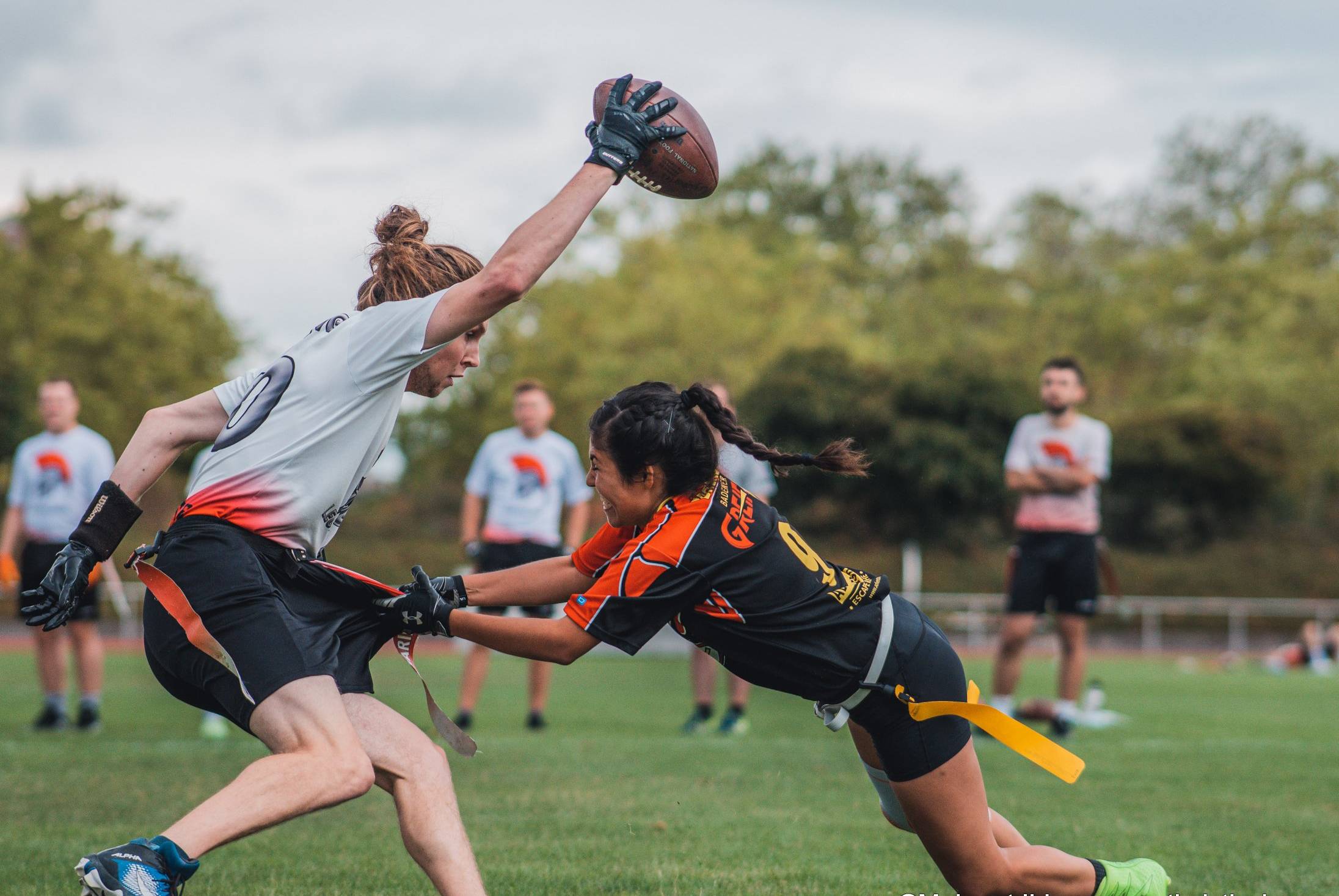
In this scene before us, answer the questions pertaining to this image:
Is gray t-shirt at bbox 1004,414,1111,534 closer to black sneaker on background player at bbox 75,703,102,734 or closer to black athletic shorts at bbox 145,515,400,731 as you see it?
black sneaker on background player at bbox 75,703,102,734

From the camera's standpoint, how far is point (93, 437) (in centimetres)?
978

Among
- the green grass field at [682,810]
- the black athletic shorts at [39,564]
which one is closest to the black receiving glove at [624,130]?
the green grass field at [682,810]

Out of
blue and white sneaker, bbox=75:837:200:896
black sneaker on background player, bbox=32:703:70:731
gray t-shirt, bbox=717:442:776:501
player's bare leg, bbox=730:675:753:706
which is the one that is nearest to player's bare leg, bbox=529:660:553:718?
player's bare leg, bbox=730:675:753:706

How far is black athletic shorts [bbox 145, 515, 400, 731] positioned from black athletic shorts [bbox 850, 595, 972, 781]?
1329mm

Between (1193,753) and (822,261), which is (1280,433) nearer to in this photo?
(822,261)

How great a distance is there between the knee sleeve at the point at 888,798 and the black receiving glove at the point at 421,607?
1280 mm

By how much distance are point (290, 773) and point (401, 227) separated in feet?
5.01

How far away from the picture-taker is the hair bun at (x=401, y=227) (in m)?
3.79

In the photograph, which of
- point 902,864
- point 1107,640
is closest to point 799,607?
point 902,864

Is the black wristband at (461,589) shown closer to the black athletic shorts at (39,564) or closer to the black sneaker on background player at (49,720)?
the black athletic shorts at (39,564)

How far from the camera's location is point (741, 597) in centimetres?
349

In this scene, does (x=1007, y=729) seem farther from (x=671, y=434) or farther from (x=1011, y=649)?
(x=1011, y=649)

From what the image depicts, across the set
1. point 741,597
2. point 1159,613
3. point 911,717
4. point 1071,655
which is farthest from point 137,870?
point 1159,613

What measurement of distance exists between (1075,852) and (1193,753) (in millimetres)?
3979
